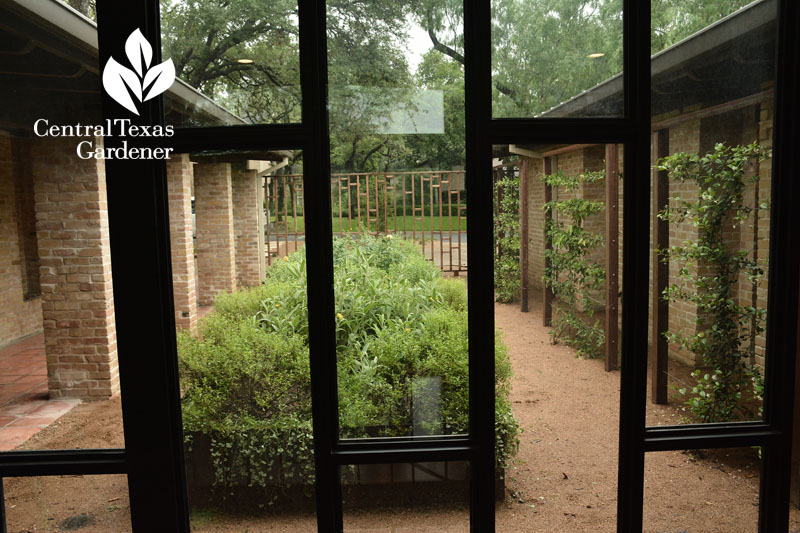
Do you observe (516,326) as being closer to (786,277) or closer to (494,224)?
(494,224)

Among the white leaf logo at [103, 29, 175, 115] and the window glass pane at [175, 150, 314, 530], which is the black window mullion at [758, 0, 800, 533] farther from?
the white leaf logo at [103, 29, 175, 115]

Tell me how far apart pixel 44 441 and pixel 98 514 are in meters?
0.32

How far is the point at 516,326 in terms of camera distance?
1.68 meters

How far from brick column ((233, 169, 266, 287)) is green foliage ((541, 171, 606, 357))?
102 cm

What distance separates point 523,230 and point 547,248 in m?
0.12

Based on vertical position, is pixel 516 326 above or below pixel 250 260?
below

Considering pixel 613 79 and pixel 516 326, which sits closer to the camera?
pixel 613 79

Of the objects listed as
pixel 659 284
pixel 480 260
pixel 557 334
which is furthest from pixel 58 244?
pixel 659 284

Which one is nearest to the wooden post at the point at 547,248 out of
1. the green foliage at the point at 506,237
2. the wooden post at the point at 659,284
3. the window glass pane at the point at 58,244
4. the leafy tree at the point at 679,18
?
the green foliage at the point at 506,237

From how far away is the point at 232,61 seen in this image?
155cm

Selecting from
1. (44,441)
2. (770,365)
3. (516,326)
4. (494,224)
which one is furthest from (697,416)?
(44,441)

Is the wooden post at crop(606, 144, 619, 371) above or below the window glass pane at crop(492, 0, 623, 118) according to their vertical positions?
below

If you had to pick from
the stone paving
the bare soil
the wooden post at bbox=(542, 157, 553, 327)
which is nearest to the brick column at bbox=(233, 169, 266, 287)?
the bare soil

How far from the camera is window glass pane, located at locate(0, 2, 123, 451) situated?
1558 millimetres
